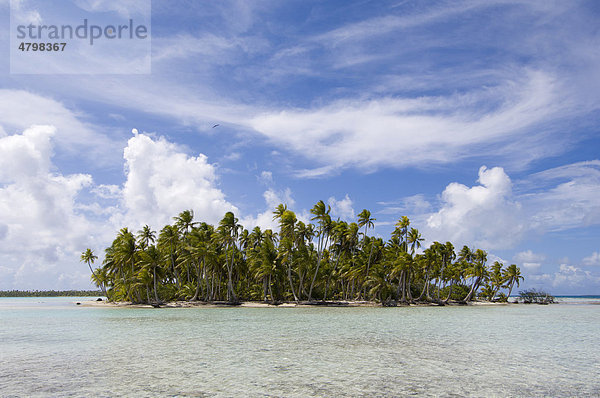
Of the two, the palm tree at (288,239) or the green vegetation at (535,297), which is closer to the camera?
the palm tree at (288,239)

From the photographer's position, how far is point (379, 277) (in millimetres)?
72938

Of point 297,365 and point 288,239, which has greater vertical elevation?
point 288,239

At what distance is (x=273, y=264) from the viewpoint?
71875 millimetres

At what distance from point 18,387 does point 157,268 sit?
193ft

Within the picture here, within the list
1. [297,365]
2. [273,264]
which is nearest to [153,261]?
[273,264]

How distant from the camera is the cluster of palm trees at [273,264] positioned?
70312mm

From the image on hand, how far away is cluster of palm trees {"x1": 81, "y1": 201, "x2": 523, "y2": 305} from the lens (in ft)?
231

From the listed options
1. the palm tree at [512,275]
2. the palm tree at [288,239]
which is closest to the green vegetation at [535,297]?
the palm tree at [512,275]

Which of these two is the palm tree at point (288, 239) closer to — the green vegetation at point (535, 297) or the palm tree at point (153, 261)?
the palm tree at point (153, 261)

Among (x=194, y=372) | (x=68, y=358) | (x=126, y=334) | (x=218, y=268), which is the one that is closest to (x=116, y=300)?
(x=218, y=268)

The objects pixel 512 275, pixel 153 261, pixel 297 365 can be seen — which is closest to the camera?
pixel 297 365

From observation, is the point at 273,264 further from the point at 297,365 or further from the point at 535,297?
the point at 535,297

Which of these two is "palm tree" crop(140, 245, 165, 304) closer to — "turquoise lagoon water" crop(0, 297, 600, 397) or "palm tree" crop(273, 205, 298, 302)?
"palm tree" crop(273, 205, 298, 302)

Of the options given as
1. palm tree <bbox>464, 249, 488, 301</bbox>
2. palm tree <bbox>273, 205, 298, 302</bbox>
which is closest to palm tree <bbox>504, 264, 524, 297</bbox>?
palm tree <bbox>464, 249, 488, 301</bbox>
